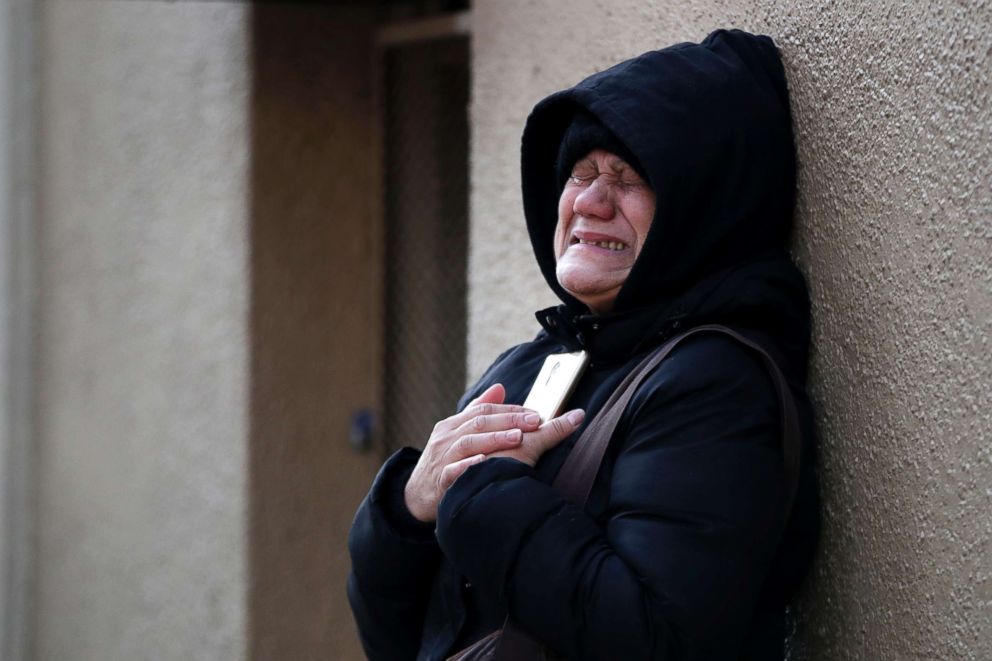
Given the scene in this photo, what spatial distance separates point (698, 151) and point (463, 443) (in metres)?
0.59

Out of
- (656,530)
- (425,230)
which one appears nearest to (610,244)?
(656,530)

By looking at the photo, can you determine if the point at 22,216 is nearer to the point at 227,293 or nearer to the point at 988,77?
the point at 227,293

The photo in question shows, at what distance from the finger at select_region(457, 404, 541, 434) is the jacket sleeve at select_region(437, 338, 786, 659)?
102mm

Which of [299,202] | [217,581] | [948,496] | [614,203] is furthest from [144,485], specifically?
[948,496]

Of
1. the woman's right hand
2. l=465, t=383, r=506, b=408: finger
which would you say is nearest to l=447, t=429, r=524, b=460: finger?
the woman's right hand

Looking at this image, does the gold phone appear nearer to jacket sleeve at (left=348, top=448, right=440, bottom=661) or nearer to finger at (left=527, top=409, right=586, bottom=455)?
finger at (left=527, top=409, right=586, bottom=455)

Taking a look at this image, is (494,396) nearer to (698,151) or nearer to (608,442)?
(608,442)

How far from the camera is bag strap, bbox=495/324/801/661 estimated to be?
1.84 meters

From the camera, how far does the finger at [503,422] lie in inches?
77.9

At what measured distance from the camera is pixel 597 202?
2.11m

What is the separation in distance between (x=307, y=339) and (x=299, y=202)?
0.48 meters

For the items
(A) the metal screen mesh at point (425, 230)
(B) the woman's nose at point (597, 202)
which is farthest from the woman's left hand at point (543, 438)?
(A) the metal screen mesh at point (425, 230)

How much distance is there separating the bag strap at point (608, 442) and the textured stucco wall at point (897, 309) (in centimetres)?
15

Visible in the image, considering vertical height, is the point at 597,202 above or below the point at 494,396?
above
